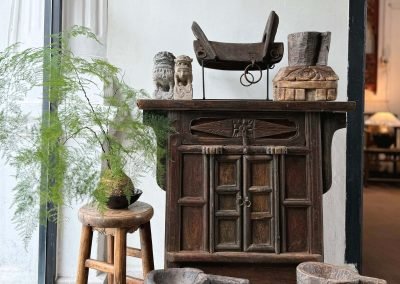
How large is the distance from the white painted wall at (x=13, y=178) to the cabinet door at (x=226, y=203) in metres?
1.01

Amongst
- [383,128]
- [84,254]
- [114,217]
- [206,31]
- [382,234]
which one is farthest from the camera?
[383,128]

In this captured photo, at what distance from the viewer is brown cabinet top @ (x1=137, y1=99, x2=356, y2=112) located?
2.01 m

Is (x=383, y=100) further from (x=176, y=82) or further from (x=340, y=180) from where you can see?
(x=176, y=82)

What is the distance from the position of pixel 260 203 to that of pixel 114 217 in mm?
687

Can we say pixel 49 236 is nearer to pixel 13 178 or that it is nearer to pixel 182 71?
pixel 13 178

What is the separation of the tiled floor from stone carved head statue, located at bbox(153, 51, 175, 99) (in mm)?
2093

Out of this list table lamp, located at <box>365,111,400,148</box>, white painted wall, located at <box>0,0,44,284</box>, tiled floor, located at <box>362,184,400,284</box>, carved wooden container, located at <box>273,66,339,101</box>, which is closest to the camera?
carved wooden container, located at <box>273,66,339,101</box>

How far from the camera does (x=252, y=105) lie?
2014 mm

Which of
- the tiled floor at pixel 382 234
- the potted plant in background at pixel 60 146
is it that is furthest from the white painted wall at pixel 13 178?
the tiled floor at pixel 382 234

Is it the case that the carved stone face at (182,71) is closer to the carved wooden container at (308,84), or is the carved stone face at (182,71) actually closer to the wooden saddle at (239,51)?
the wooden saddle at (239,51)

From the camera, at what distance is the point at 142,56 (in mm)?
2734

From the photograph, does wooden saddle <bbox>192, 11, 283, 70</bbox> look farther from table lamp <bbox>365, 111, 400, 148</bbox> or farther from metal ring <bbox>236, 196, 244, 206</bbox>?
table lamp <bbox>365, 111, 400, 148</bbox>

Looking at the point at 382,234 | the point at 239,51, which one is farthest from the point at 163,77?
the point at 382,234

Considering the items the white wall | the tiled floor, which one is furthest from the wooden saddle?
the tiled floor
